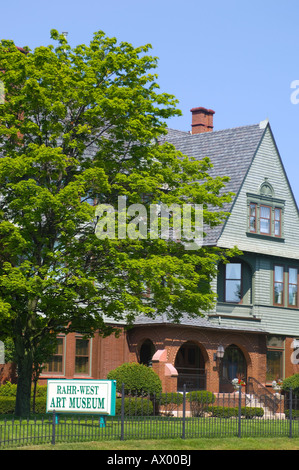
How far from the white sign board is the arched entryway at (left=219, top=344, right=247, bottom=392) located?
19.7 m

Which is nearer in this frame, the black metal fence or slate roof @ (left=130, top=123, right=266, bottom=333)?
the black metal fence

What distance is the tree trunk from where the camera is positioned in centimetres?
2861

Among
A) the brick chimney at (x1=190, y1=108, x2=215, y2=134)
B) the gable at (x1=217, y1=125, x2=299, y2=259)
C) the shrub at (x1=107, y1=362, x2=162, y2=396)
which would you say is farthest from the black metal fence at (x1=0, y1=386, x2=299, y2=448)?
the brick chimney at (x1=190, y1=108, x2=215, y2=134)

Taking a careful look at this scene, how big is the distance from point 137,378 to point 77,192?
11.3 m

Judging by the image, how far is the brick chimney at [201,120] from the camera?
5319 cm

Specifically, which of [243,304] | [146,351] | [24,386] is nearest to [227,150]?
[243,304]

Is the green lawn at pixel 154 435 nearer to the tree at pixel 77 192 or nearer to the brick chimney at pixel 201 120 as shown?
the tree at pixel 77 192

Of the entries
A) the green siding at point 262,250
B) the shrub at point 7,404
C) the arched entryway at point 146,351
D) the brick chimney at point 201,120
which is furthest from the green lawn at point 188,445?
the brick chimney at point 201,120

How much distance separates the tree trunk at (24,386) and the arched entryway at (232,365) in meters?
15.9

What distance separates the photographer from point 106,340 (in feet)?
129

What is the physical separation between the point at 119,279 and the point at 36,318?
418cm

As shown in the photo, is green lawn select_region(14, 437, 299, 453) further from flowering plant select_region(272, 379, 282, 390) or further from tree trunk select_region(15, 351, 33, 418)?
flowering plant select_region(272, 379, 282, 390)

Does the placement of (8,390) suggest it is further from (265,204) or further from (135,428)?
(265,204)

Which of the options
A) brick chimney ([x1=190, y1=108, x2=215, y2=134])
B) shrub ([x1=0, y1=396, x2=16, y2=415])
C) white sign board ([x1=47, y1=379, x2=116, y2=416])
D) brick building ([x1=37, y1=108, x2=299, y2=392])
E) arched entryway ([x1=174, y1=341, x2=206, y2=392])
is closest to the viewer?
white sign board ([x1=47, y1=379, x2=116, y2=416])
